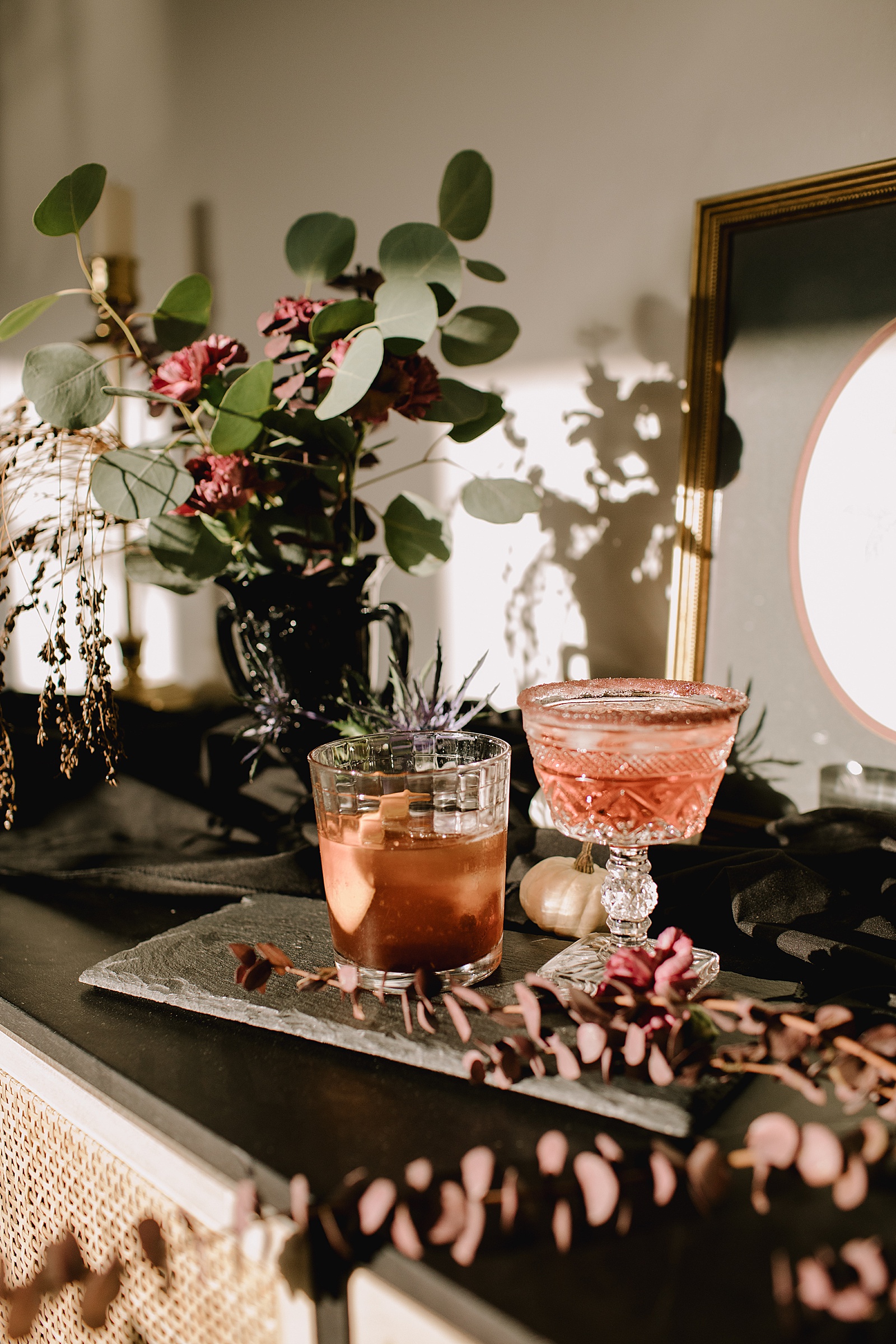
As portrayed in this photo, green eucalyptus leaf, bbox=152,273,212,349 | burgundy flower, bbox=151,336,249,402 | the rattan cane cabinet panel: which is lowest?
the rattan cane cabinet panel

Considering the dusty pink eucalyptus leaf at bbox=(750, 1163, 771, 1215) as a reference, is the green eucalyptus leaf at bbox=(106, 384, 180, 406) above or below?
above

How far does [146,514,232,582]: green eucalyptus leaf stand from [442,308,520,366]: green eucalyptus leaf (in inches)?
12.0

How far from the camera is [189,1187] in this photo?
501 millimetres

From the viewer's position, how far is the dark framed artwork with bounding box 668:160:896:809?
85 cm

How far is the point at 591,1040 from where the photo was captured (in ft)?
1.68

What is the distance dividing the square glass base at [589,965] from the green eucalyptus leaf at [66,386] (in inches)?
24.2

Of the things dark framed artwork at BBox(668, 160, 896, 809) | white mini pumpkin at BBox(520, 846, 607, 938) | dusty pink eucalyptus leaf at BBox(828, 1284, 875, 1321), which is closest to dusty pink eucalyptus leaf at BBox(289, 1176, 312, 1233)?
dusty pink eucalyptus leaf at BBox(828, 1284, 875, 1321)

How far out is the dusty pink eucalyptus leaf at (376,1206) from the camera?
0.41 metres

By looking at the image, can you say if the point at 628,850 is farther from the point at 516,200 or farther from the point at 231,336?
the point at 231,336

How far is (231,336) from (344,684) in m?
0.81

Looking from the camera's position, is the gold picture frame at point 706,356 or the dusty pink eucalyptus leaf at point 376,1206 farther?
the gold picture frame at point 706,356

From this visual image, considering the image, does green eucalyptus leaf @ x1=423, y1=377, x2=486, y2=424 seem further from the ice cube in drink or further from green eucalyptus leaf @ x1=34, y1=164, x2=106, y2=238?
the ice cube in drink

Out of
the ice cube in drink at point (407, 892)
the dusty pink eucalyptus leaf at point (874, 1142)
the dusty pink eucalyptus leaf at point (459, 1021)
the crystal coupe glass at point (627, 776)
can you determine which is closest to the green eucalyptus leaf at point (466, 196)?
the crystal coupe glass at point (627, 776)

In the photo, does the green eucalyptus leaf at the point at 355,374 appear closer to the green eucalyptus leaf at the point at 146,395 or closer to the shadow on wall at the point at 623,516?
the green eucalyptus leaf at the point at 146,395
